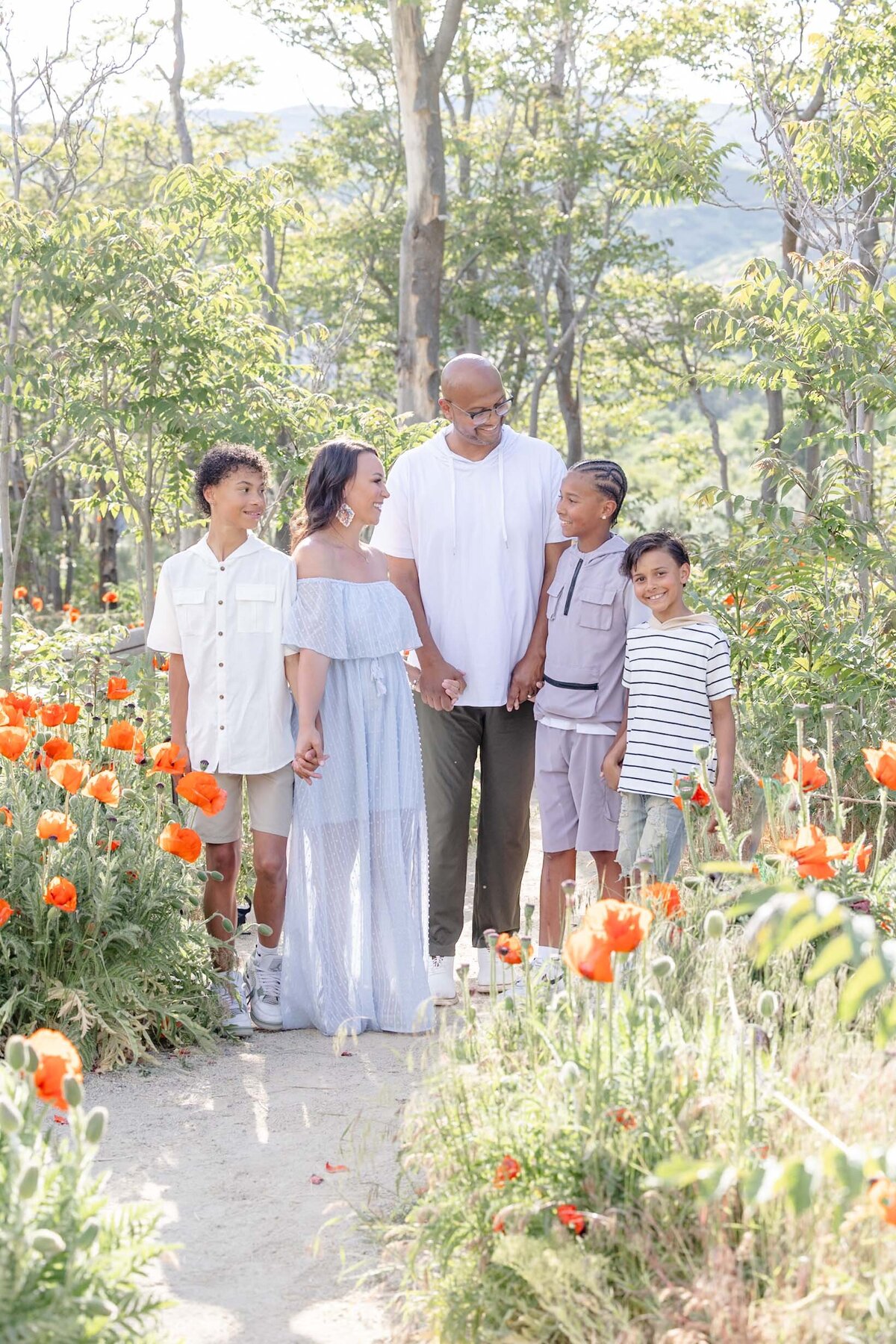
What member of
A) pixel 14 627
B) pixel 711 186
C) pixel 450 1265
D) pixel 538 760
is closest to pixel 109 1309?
pixel 450 1265

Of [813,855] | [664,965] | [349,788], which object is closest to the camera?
[664,965]

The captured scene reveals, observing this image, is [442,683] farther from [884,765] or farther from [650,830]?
[884,765]

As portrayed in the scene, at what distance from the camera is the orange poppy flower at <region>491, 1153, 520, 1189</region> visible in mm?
2348

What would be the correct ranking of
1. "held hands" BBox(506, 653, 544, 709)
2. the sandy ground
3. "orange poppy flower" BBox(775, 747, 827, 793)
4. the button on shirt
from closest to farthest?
the sandy ground → "orange poppy flower" BBox(775, 747, 827, 793) → the button on shirt → "held hands" BBox(506, 653, 544, 709)

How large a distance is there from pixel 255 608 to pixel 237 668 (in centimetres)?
20

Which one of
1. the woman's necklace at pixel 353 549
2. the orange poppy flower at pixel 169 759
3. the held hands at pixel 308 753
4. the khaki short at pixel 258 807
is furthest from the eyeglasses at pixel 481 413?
the orange poppy flower at pixel 169 759

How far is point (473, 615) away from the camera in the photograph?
4.71m

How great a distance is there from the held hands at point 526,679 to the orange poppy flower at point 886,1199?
9.56ft

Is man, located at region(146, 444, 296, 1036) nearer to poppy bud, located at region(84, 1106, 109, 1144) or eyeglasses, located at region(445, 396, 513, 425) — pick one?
eyeglasses, located at region(445, 396, 513, 425)

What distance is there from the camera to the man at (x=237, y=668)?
439 cm

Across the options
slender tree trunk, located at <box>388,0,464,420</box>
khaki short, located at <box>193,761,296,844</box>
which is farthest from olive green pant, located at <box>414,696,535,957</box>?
slender tree trunk, located at <box>388,0,464,420</box>

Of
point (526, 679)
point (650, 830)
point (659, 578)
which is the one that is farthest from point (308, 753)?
point (659, 578)

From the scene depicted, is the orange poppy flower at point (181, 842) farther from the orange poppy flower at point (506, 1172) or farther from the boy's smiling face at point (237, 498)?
the orange poppy flower at point (506, 1172)

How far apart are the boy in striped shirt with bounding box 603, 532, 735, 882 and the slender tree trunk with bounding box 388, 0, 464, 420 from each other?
245 inches
